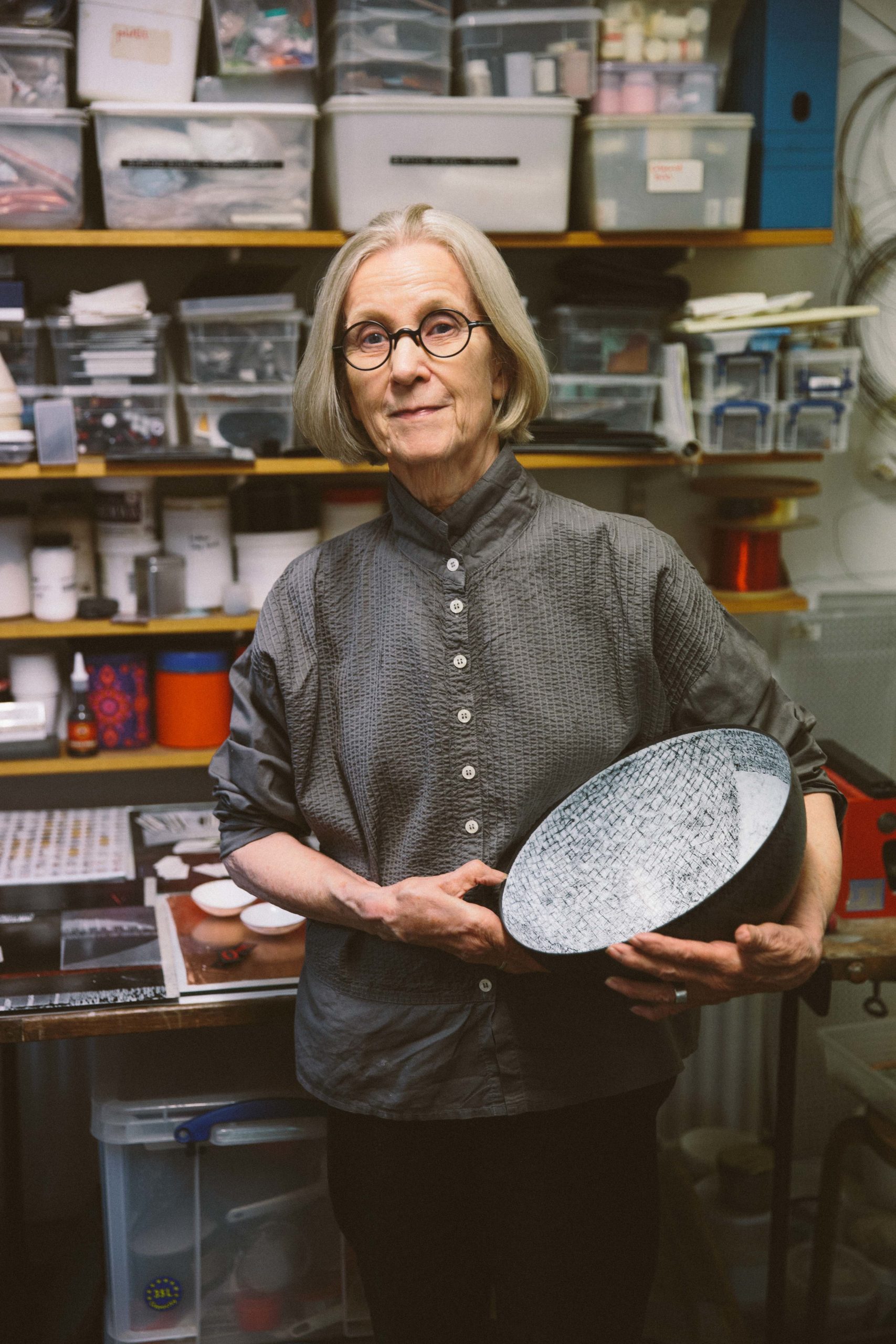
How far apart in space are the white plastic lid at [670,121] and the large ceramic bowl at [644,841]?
48.2 inches

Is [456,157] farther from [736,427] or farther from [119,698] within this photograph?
[119,698]

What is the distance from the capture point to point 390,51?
193cm

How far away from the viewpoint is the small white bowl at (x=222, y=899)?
184 cm

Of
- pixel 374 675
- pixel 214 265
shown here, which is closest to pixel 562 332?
pixel 214 265

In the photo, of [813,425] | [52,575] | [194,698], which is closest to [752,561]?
[813,425]

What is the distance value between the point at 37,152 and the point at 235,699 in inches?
42.9

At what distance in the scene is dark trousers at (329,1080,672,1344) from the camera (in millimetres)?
1270

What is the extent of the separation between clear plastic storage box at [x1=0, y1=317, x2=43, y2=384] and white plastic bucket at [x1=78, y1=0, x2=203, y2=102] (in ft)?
1.21

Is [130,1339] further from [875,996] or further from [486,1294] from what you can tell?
[875,996]

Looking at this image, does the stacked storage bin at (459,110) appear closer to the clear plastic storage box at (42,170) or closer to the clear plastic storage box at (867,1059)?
the clear plastic storage box at (42,170)

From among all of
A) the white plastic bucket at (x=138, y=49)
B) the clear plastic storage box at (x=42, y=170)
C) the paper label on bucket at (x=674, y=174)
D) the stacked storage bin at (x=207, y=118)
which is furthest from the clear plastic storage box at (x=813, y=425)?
the clear plastic storage box at (x=42, y=170)

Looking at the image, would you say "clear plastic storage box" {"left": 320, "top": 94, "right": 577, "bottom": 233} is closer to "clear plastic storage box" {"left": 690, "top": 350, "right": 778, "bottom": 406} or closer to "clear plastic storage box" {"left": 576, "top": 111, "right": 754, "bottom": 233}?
"clear plastic storage box" {"left": 576, "top": 111, "right": 754, "bottom": 233}

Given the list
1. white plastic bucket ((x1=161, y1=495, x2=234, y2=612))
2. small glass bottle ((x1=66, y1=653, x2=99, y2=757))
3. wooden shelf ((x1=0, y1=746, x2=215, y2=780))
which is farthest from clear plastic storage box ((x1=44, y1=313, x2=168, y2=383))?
wooden shelf ((x1=0, y1=746, x2=215, y2=780))

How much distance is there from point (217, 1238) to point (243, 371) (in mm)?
1384
